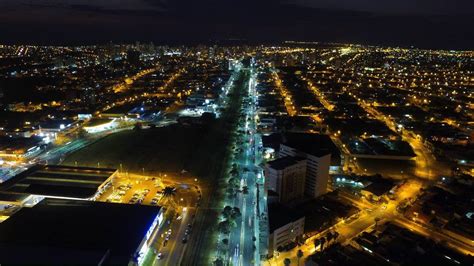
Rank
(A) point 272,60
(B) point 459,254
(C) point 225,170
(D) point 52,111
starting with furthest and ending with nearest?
(A) point 272,60 < (D) point 52,111 < (C) point 225,170 < (B) point 459,254

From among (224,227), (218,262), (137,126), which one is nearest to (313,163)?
(224,227)

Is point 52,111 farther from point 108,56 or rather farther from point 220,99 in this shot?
point 108,56

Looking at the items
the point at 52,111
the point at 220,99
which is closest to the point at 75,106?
the point at 52,111

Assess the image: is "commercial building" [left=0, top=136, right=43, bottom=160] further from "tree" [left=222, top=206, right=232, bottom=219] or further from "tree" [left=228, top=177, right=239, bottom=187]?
"tree" [left=222, top=206, right=232, bottom=219]

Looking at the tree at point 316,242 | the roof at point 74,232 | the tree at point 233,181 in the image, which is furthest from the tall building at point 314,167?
the roof at point 74,232

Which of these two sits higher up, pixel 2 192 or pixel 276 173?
pixel 276 173

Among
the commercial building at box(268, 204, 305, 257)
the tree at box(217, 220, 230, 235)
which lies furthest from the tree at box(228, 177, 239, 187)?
the commercial building at box(268, 204, 305, 257)
